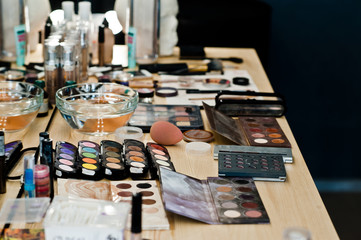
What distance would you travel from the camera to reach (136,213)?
106 cm

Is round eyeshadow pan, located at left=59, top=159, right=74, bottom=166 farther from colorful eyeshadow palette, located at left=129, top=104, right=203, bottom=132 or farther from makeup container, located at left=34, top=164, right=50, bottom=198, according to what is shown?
colorful eyeshadow palette, located at left=129, top=104, right=203, bottom=132

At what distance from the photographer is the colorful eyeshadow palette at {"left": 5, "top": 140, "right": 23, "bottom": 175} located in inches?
59.1

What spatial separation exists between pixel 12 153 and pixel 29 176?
1.01 feet

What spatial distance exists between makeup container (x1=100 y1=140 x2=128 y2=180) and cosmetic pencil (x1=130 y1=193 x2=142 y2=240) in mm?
393

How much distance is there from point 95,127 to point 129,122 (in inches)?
5.2

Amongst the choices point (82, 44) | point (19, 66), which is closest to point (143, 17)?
point (82, 44)

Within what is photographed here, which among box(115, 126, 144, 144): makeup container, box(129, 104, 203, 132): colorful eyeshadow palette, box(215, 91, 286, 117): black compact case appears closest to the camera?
box(115, 126, 144, 144): makeup container

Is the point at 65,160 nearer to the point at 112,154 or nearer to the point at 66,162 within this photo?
the point at 66,162

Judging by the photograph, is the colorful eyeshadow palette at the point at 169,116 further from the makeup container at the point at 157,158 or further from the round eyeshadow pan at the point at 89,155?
the round eyeshadow pan at the point at 89,155

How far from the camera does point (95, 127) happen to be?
69.2 inches

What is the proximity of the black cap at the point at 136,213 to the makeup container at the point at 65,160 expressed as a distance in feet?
1.36

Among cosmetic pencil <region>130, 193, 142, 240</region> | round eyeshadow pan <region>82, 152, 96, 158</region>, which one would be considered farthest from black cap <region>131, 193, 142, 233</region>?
round eyeshadow pan <region>82, 152, 96, 158</region>

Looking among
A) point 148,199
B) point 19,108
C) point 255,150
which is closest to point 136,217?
point 148,199

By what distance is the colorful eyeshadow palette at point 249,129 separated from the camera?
5.68 feet
